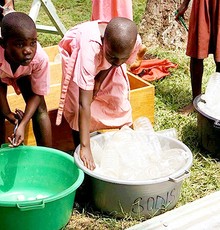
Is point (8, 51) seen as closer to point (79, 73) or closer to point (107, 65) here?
point (79, 73)

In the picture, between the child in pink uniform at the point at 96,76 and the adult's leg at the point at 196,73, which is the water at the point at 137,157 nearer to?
the child in pink uniform at the point at 96,76

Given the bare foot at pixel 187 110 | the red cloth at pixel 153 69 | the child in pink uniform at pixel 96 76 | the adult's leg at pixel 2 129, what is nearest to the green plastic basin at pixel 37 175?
the child in pink uniform at pixel 96 76

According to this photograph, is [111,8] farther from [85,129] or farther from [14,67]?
[85,129]

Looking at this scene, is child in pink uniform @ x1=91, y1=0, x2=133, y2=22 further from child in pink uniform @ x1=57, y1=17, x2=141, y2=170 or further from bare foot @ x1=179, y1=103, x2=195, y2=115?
bare foot @ x1=179, y1=103, x2=195, y2=115

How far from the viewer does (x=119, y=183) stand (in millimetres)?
2535

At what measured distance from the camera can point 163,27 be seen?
531cm

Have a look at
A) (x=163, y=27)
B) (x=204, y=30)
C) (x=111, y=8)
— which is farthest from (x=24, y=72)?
(x=163, y=27)

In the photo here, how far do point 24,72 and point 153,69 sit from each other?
200 centimetres

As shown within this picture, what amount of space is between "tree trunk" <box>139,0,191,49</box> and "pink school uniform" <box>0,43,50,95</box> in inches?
104

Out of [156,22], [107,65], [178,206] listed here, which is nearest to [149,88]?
[107,65]

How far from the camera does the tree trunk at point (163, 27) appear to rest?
526 centimetres

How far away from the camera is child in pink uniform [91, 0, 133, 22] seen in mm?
3486

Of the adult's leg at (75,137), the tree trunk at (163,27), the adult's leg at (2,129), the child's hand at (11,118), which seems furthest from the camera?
the tree trunk at (163,27)

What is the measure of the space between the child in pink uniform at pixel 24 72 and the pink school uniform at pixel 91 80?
0.45ft
